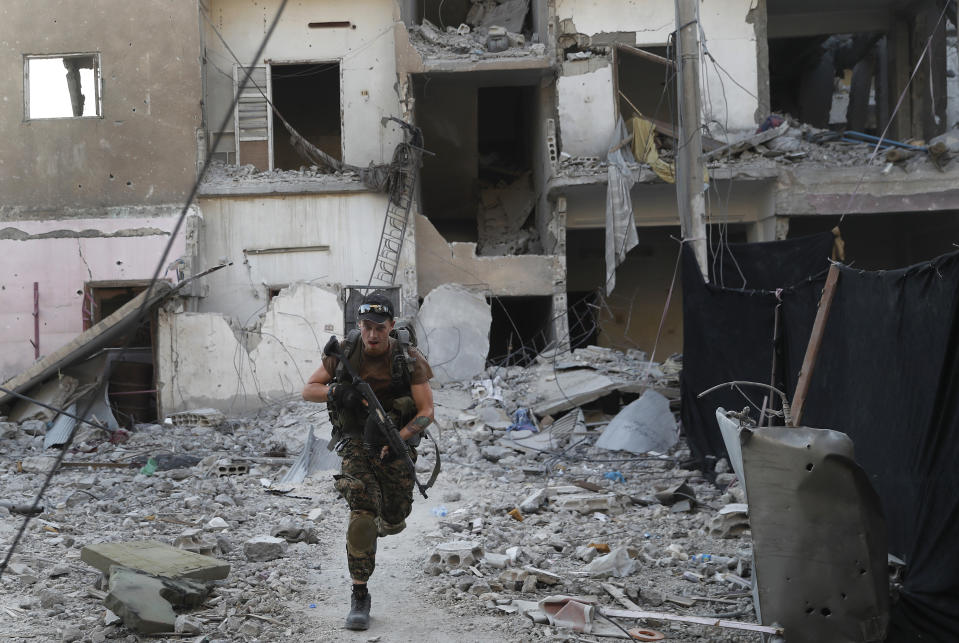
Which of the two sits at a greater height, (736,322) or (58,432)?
(736,322)

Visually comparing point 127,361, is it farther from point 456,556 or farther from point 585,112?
point 456,556

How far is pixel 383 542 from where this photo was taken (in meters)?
6.70

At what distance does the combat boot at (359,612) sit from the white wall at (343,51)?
12.5 metres

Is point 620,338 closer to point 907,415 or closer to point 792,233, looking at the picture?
point 792,233

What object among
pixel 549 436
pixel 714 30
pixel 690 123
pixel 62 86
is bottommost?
pixel 549 436

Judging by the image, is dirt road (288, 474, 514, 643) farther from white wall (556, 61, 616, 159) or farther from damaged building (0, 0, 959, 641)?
white wall (556, 61, 616, 159)

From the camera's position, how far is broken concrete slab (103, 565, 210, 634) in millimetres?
4202

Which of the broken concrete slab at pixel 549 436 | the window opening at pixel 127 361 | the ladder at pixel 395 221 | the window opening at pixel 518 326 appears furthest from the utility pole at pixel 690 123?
the window opening at pixel 127 361

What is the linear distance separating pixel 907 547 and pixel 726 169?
1157 cm

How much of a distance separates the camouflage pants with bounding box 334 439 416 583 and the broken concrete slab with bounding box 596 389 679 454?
5.56 metres

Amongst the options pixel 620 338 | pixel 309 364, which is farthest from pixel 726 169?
pixel 309 364

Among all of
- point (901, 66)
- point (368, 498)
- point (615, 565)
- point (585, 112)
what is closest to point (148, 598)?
point (368, 498)

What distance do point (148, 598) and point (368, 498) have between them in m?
1.20

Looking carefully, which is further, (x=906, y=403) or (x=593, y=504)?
(x=593, y=504)
